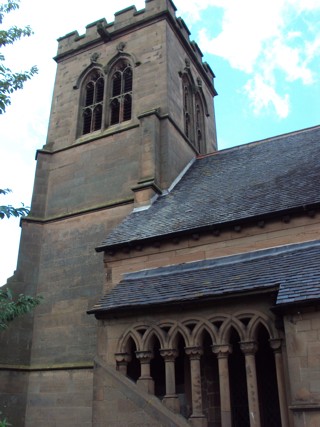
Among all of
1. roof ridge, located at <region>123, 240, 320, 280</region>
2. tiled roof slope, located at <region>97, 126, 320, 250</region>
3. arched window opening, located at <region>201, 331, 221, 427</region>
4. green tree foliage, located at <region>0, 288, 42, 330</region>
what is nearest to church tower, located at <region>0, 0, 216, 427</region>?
tiled roof slope, located at <region>97, 126, 320, 250</region>

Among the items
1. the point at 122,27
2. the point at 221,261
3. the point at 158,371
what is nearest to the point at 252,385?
the point at 221,261

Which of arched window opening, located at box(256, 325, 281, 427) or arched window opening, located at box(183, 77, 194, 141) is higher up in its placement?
arched window opening, located at box(183, 77, 194, 141)

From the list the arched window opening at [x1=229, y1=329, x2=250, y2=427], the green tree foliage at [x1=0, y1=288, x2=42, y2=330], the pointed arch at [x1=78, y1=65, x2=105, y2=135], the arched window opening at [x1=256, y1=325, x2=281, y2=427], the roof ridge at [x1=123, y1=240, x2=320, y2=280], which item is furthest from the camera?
the pointed arch at [x1=78, y1=65, x2=105, y2=135]

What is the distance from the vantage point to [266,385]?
9062mm

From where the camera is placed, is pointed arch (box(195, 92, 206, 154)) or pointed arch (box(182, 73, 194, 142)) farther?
pointed arch (box(195, 92, 206, 154))

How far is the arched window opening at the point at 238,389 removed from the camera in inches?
360

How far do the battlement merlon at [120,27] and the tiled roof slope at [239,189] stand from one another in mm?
6725

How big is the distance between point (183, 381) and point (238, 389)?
1.24m

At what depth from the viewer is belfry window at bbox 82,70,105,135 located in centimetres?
1753

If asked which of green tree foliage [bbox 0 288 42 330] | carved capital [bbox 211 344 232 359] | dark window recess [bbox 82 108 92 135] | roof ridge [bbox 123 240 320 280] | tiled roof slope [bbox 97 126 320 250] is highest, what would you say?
dark window recess [bbox 82 108 92 135]

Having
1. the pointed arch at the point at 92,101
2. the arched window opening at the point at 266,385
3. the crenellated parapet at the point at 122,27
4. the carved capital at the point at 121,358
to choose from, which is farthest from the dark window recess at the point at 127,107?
the arched window opening at the point at 266,385

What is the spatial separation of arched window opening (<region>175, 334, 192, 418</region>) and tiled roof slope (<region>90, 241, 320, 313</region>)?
102cm

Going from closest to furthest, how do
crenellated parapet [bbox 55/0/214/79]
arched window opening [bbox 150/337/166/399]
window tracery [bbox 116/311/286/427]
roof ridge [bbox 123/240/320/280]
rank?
window tracery [bbox 116/311/286/427] < roof ridge [bbox 123/240/320/280] < arched window opening [bbox 150/337/166/399] < crenellated parapet [bbox 55/0/214/79]

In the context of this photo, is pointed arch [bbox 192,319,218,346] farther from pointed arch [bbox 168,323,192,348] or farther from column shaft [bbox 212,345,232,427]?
column shaft [bbox 212,345,232,427]
